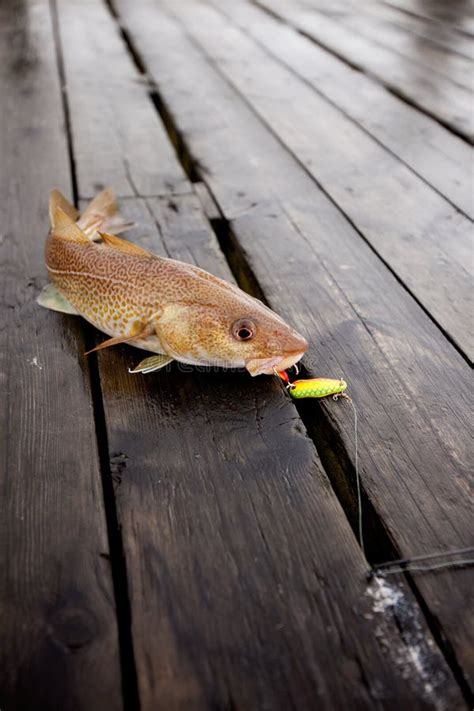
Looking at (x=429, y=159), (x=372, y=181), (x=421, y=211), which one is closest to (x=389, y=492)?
(x=421, y=211)

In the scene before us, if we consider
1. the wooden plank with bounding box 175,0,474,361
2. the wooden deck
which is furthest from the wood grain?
the wooden deck

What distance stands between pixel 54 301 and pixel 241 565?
117cm

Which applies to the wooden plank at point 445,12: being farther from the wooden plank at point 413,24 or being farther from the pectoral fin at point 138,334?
the pectoral fin at point 138,334

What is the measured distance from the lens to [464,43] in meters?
5.68

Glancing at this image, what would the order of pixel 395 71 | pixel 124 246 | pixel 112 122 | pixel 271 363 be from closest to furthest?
pixel 271 363
pixel 124 246
pixel 112 122
pixel 395 71

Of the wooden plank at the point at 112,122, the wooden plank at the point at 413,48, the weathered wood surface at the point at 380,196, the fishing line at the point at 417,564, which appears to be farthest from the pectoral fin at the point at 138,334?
the wooden plank at the point at 413,48

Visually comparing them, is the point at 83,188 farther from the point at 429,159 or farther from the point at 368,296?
the point at 429,159

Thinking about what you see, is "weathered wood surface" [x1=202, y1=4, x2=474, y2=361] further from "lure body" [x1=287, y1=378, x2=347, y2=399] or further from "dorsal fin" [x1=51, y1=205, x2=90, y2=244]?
"dorsal fin" [x1=51, y1=205, x2=90, y2=244]

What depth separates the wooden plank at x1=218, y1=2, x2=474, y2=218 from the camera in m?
3.26

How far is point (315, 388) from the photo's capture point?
1824mm

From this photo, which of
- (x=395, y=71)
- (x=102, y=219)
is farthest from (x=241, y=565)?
(x=395, y=71)

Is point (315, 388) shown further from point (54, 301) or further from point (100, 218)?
point (100, 218)

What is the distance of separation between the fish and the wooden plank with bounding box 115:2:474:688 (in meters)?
0.25

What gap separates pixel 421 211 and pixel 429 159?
68cm
